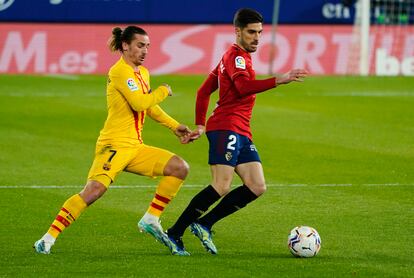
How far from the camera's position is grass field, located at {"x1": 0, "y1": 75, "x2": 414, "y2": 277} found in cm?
942

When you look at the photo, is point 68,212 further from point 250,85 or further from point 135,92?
point 250,85

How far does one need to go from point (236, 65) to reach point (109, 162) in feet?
4.50

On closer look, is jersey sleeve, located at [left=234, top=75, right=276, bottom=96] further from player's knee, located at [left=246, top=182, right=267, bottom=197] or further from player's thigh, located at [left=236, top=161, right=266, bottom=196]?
player's knee, located at [left=246, top=182, right=267, bottom=197]

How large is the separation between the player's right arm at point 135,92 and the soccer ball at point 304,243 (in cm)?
163

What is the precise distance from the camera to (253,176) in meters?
10.1

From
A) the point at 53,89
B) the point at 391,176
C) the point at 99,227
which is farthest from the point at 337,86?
the point at 99,227

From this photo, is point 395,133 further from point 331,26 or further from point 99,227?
point 331,26

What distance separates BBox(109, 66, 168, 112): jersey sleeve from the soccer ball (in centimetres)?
163

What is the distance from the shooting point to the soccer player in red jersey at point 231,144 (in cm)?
999

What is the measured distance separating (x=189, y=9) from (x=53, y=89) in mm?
6024

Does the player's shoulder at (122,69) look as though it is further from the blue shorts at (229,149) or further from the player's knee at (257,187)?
the player's knee at (257,187)

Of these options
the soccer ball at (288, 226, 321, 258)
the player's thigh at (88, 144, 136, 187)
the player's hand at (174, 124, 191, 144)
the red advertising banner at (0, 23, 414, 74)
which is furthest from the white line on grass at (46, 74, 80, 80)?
the soccer ball at (288, 226, 321, 258)

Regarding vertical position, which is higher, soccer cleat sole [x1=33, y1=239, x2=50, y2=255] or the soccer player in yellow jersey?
the soccer player in yellow jersey

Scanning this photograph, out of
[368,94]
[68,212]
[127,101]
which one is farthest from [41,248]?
[368,94]
